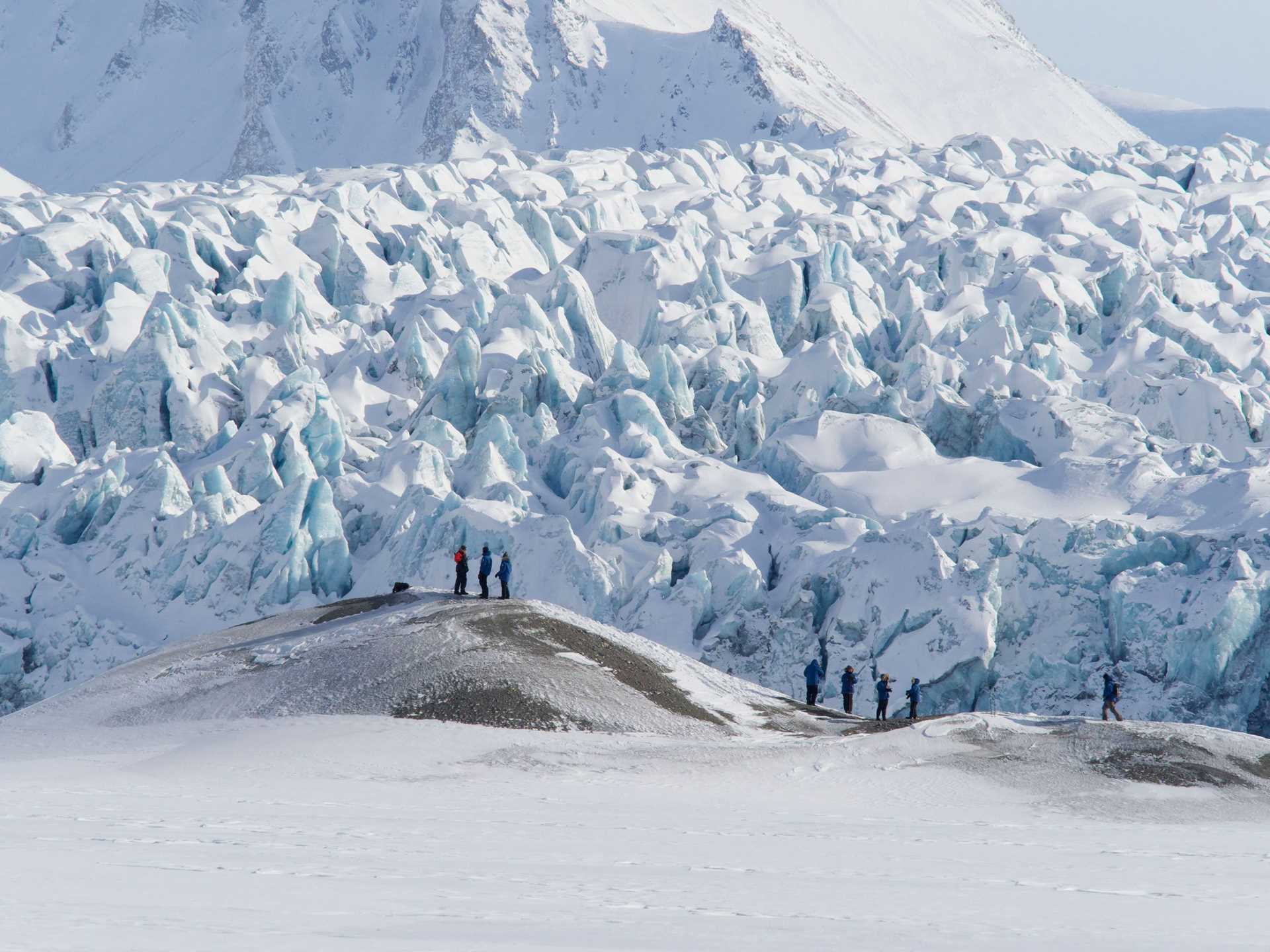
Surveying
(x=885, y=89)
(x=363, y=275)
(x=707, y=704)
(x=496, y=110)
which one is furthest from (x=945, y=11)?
(x=707, y=704)

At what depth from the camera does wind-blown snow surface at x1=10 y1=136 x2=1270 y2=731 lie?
29.4 metres

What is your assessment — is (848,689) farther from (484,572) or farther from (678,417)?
(678,417)

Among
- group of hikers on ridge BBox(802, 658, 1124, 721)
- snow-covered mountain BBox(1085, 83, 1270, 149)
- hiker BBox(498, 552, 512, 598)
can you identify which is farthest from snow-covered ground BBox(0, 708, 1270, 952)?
snow-covered mountain BBox(1085, 83, 1270, 149)

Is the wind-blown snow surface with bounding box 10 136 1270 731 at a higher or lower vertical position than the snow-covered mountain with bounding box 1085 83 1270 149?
lower

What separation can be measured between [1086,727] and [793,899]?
395 inches

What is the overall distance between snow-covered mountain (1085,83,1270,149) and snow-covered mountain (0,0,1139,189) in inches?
523

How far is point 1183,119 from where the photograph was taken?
134000 mm

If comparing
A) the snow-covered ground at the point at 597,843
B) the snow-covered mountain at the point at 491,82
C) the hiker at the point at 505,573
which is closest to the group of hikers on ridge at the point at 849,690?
the snow-covered ground at the point at 597,843

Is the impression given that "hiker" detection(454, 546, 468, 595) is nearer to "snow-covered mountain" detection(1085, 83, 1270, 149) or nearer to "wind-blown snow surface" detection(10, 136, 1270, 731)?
"wind-blown snow surface" detection(10, 136, 1270, 731)

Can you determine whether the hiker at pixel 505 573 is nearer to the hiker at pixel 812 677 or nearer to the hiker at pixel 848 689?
the hiker at pixel 812 677

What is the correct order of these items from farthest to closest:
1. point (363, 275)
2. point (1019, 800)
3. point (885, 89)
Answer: point (885, 89)
point (363, 275)
point (1019, 800)

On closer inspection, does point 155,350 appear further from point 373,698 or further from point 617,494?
point 373,698

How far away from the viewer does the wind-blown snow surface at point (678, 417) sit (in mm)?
29406

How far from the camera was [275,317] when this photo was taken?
155 ft
